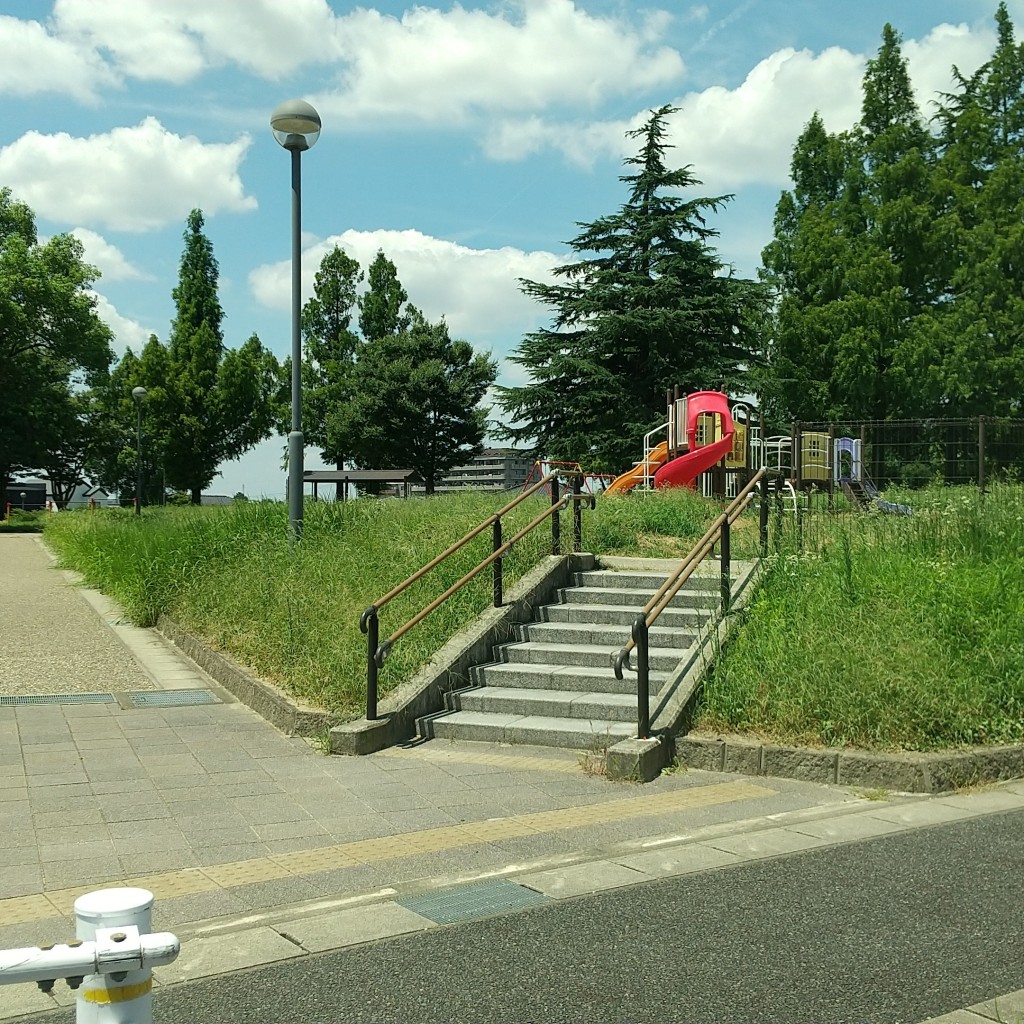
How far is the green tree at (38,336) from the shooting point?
51.1 meters

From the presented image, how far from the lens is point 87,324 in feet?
175

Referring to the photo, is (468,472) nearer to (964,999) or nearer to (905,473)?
(905,473)

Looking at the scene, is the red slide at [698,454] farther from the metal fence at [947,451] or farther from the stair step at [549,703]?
the stair step at [549,703]

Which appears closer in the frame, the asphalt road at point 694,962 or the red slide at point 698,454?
the asphalt road at point 694,962

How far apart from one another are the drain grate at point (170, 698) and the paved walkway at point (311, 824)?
542 millimetres

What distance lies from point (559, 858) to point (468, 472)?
62.3 m

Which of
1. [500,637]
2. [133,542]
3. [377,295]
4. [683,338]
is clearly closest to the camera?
[500,637]

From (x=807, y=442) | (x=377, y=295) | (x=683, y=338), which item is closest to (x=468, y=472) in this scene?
(x=377, y=295)

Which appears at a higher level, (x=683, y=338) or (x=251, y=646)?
(x=683, y=338)

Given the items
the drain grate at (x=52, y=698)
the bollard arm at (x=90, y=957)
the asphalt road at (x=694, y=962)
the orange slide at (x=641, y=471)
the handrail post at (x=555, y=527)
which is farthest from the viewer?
the orange slide at (x=641, y=471)

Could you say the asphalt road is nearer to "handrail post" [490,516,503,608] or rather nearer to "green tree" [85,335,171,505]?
"handrail post" [490,516,503,608]

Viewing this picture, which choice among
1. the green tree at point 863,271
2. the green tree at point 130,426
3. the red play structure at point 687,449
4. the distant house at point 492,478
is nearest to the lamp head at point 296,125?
the red play structure at point 687,449

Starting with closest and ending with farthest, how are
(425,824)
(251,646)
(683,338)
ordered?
(425,824) < (251,646) < (683,338)

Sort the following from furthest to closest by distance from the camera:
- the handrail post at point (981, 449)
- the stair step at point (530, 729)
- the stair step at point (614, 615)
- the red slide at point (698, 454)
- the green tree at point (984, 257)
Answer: the green tree at point (984, 257) < the red slide at point (698, 454) < the handrail post at point (981, 449) < the stair step at point (614, 615) < the stair step at point (530, 729)
